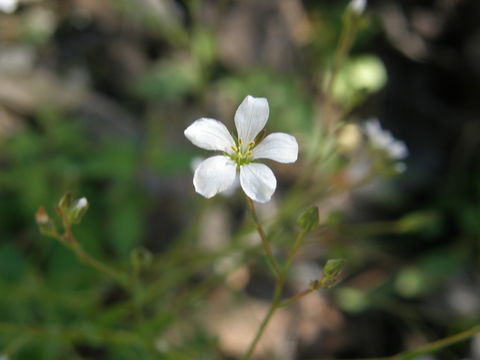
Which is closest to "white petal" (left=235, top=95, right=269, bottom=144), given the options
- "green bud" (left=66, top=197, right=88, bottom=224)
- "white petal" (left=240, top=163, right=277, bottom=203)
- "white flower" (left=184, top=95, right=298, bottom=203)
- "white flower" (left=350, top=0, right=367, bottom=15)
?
"white flower" (left=184, top=95, right=298, bottom=203)

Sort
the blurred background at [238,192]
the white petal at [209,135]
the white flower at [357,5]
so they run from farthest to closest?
the blurred background at [238,192]
the white flower at [357,5]
the white petal at [209,135]

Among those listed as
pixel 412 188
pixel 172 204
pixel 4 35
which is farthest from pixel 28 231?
pixel 412 188

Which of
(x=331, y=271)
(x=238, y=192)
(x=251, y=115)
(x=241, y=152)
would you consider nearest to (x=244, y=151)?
(x=241, y=152)

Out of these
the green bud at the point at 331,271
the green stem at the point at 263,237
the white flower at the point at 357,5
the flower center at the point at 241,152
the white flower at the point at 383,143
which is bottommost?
the green bud at the point at 331,271

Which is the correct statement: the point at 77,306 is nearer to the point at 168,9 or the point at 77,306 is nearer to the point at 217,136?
the point at 217,136

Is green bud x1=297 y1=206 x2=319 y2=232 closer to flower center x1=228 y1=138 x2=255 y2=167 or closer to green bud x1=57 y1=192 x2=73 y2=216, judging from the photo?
flower center x1=228 y1=138 x2=255 y2=167

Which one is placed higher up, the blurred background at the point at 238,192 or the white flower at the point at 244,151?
the blurred background at the point at 238,192

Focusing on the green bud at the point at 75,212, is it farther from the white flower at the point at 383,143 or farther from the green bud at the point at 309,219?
the white flower at the point at 383,143

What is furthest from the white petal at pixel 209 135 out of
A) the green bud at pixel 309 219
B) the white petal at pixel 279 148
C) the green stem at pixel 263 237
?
the green bud at pixel 309 219
